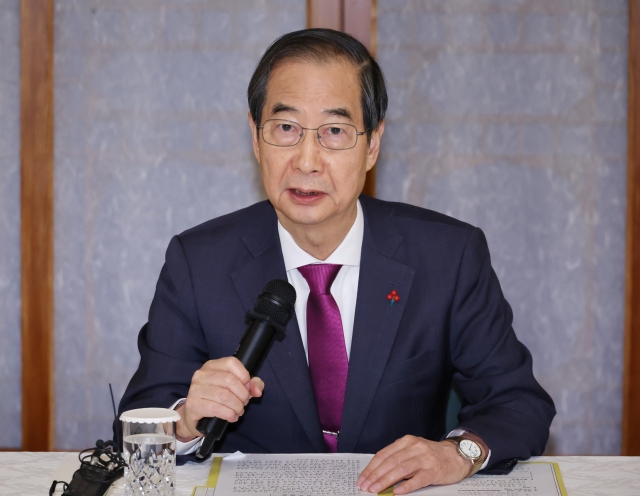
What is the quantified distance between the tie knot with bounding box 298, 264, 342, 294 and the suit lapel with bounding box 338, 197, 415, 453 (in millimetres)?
78

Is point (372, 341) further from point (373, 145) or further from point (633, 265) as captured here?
point (633, 265)

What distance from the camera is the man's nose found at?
1.83m

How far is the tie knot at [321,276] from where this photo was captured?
195 cm

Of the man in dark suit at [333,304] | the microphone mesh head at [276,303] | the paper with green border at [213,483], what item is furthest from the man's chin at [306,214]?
the paper with green border at [213,483]

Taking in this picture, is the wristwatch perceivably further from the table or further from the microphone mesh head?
the microphone mesh head

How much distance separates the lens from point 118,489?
4.62 ft

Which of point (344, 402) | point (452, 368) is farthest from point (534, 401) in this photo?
point (344, 402)

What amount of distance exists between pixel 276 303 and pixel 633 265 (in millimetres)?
2026

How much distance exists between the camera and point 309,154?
183 cm

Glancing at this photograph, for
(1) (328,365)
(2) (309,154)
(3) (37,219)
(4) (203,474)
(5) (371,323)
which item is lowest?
(4) (203,474)

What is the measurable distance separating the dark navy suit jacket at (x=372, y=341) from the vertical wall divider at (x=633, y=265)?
47.9 inches

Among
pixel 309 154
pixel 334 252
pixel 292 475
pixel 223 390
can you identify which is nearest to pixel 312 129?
pixel 309 154

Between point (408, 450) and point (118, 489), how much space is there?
0.55 metres

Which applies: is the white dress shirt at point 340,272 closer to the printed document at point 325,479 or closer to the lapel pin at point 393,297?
the lapel pin at point 393,297
